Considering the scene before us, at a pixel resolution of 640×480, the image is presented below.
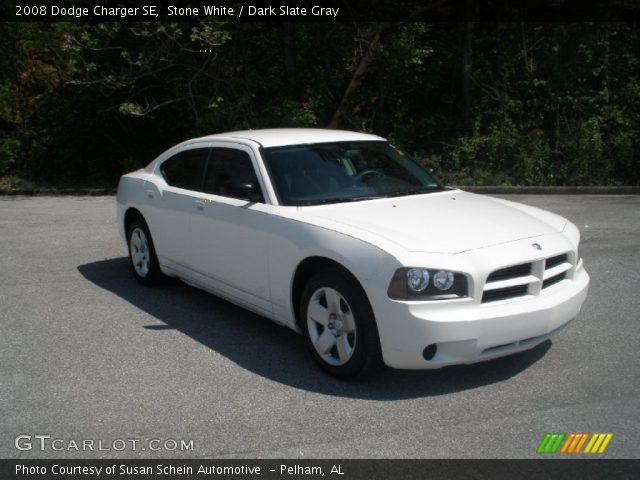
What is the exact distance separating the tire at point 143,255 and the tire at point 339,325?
2.67 meters

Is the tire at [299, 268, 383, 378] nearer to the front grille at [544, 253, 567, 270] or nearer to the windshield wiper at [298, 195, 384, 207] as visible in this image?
the windshield wiper at [298, 195, 384, 207]

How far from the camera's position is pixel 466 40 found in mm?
18469

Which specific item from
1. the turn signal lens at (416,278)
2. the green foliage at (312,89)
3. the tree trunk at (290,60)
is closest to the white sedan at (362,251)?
the turn signal lens at (416,278)

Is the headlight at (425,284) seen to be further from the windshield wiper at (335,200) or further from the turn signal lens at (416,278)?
the windshield wiper at (335,200)

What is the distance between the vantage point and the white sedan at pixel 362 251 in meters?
4.35

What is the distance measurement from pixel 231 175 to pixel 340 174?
930 millimetres

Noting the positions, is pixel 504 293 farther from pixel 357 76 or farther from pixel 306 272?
pixel 357 76

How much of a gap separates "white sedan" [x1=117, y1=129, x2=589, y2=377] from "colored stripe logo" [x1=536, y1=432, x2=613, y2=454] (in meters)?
0.69

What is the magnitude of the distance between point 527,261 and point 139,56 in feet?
44.1

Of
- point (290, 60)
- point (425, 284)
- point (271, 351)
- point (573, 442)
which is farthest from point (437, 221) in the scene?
point (290, 60)

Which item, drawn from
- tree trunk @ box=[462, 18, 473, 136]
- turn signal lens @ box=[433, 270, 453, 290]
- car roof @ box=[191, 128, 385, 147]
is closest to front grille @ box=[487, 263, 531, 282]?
turn signal lens @ box=[433, 270, 453, 290]

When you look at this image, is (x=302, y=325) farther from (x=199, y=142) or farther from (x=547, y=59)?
(x=547, y=59)

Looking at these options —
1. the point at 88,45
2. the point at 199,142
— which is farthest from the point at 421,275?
the point at 88,45

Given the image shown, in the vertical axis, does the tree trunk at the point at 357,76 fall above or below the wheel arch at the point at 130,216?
above
